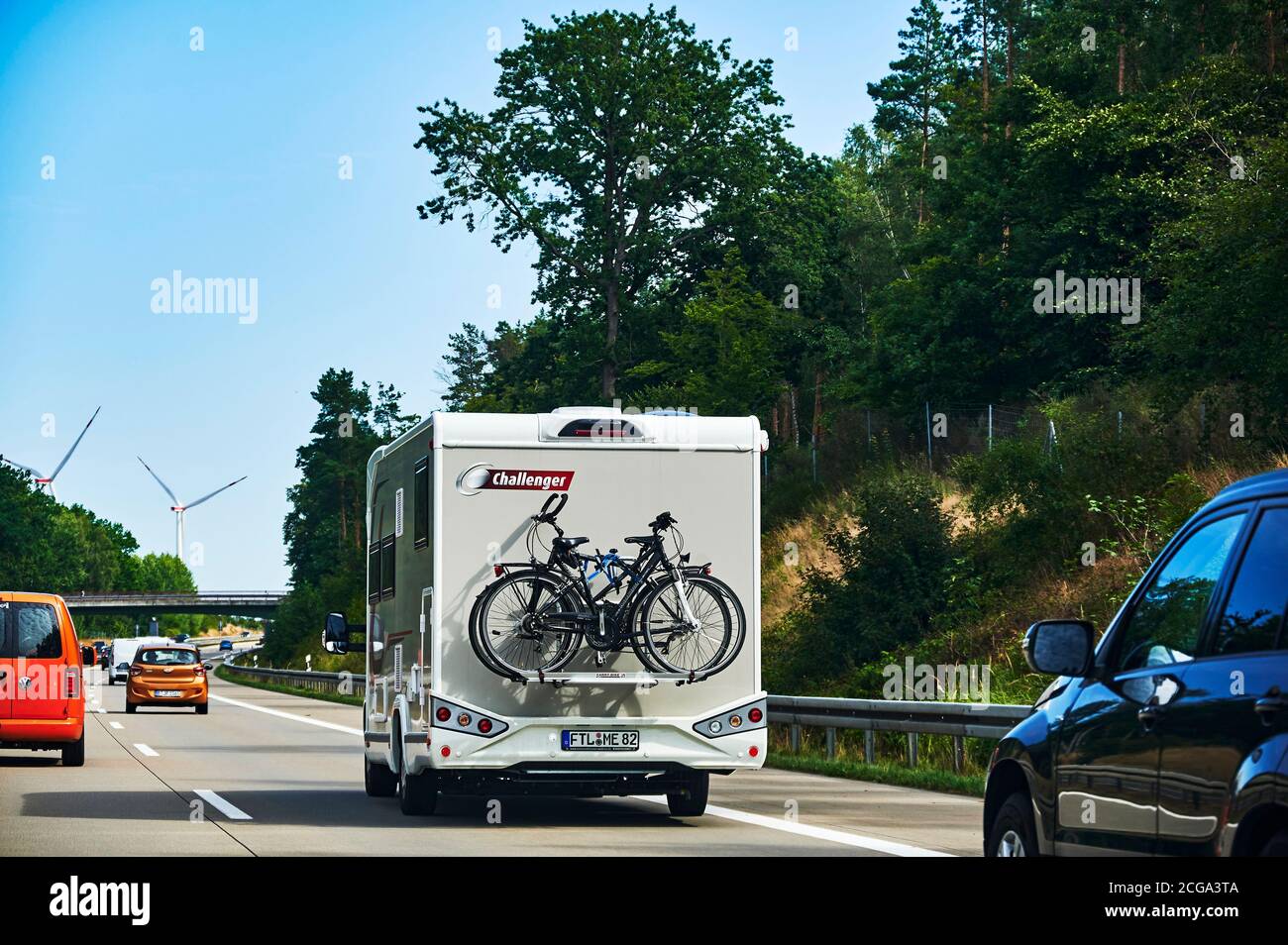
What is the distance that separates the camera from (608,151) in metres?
58.3

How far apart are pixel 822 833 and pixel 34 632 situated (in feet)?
36.3

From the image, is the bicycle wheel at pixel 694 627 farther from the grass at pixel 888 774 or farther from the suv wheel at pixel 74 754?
the suv wheel at pixel 74 754

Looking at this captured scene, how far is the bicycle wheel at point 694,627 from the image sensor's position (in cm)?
1450

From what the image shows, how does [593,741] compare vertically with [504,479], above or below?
below

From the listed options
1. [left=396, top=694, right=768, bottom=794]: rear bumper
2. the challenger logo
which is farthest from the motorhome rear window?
[left=396, top=694, right=768, bottom=794]: rear bumper

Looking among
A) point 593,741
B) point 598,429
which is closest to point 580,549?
point 598,429

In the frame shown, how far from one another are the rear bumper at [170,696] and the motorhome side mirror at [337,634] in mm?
26453

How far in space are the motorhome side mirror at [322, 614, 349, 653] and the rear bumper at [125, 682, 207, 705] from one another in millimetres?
26453

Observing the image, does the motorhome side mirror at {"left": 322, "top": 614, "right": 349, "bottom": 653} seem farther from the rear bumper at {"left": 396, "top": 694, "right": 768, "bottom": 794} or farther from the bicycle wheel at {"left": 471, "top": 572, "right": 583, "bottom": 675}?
the bicycle wheel at {"left": 471, "top": 572, "right": 583, "bottom": 675}

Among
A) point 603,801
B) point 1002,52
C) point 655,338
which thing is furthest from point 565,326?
point 603,801

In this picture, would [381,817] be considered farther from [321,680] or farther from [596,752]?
[321,680]

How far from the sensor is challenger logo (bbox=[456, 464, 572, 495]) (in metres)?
14.4

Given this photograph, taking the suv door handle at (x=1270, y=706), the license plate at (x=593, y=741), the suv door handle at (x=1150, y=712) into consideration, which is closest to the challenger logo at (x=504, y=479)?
the license plate at (x=593, y=741)
